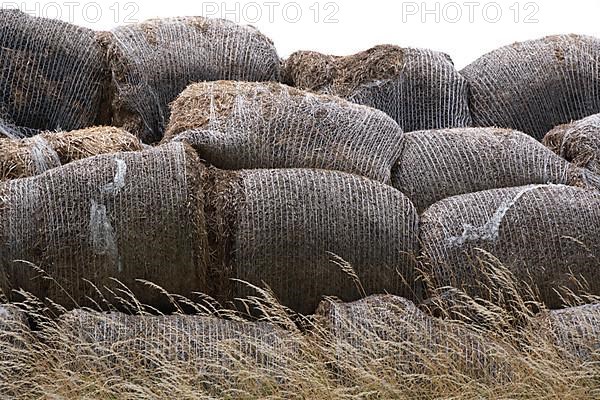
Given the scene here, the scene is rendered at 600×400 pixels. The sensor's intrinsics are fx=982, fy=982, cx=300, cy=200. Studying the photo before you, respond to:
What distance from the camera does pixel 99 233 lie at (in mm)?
5426

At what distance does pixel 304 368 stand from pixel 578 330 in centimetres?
159

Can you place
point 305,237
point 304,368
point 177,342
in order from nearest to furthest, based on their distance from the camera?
point 304,368 → point 177,342 → point 305,237

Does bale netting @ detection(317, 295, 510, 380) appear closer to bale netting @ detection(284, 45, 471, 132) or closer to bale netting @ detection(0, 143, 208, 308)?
bale netting @ detection(0, 143, 208, 308)

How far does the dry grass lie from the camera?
493 centimetres

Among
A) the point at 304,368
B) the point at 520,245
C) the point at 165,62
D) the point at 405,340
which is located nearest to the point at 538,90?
the point at 520,245

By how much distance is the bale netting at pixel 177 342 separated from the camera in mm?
5086

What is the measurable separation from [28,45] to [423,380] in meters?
4.00

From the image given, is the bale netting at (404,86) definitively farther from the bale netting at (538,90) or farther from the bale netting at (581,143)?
the bale netting at (581,143)

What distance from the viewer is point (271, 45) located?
8023 millimetres

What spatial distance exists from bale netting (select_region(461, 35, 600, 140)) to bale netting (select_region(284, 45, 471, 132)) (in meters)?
0.20

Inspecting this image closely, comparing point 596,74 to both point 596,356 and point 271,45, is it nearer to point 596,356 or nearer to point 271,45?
point 271,45

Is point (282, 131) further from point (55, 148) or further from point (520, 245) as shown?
point (520, 245)

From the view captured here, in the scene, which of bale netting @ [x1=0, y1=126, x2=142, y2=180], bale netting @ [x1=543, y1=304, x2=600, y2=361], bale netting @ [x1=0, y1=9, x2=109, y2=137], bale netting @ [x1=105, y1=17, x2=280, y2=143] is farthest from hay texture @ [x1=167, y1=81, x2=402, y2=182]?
bale netting @ [x1=543, y1=304, x2=600, y2=361]

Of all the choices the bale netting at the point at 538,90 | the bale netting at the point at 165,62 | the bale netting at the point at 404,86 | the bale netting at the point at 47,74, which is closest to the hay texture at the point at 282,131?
the bale netting at the point at 165,62
